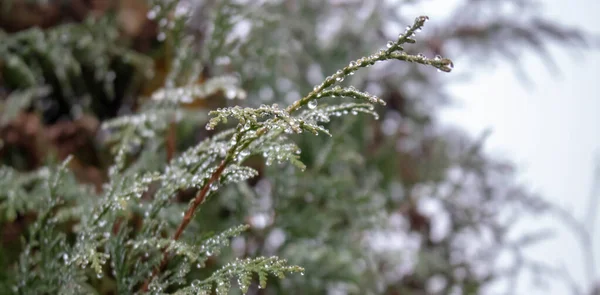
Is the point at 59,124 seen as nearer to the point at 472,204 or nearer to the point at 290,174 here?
the point at 290,174

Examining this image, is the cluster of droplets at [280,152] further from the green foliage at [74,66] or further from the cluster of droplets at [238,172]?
the green foliage at [74,66]

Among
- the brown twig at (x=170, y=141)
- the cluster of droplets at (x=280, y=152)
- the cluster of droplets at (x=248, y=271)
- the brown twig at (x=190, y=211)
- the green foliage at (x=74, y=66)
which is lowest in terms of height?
the cluster of droplets at (x=248, y=271)

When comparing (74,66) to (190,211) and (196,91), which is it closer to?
(196,91)

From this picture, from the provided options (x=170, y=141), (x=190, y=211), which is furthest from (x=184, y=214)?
(x=170, y=141)

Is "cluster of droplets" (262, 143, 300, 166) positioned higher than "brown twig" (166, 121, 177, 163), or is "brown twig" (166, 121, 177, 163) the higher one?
"brown twig" (166, 121, 177, 163)

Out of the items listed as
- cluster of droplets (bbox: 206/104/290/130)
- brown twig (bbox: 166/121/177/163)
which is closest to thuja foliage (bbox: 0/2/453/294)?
cluster of droplets (bbox: 206/104/290/130)

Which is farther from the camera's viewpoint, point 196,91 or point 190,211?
point 196,91

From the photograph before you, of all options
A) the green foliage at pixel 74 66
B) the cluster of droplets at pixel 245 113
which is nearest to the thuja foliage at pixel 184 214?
the cluster of droplets at pixel 245 113

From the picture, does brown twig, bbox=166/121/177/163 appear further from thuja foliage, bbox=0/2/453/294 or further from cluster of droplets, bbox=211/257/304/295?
cluster of droplets, bbox=211/257/304/295

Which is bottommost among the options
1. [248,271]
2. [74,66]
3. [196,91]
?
[248,271]

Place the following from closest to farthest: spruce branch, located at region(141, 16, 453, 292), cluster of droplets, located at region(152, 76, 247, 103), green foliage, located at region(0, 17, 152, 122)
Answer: spruce branch, located at region(141, 16, 453, 292), cluster of droplets, located at region(152, 76, 247, 103), green foliage, located at region(0, 17, 152, 122)

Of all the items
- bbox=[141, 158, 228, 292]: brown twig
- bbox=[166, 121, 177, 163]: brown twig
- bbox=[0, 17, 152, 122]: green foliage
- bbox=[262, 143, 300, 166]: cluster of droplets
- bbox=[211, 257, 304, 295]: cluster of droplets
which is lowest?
bbox=[211, 257, 304, 295]: cluster of droplets

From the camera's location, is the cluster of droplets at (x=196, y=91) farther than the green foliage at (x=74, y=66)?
No

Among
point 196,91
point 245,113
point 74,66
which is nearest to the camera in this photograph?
point 245,113
